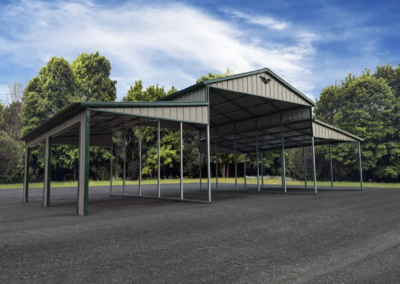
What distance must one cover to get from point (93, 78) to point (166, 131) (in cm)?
1229

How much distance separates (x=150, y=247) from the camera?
5.51 meters

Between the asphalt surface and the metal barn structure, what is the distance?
316cm

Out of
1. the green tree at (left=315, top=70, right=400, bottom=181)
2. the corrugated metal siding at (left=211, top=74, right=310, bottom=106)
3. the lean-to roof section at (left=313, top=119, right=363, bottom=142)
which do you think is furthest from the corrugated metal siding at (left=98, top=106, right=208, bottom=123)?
the green tree at (left=315, top=70, right=400, bottom=181)

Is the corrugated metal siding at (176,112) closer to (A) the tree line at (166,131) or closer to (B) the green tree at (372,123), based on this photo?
(A) the tree line at (166,131)

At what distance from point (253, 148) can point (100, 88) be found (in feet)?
82.5

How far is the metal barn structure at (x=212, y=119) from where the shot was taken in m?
10.7

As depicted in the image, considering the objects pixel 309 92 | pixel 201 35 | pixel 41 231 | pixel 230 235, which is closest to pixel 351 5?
pixel 201 35

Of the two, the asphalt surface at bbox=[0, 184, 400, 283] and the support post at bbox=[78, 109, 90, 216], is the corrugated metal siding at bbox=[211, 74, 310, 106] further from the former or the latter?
the asphalt surface at bbox=[0, 184, 400, 283]

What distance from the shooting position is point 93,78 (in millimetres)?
41281

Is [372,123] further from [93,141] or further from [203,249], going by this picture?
[203,249]

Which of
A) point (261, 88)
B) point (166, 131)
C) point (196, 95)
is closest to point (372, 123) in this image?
point (166, 131)

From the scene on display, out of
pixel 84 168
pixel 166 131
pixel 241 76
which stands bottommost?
pixel 84 168

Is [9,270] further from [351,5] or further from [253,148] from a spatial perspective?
[351,5]

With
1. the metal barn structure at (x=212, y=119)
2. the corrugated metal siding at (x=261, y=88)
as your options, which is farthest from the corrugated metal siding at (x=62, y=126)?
the corrugated metal siding at (x=261, y=88)
